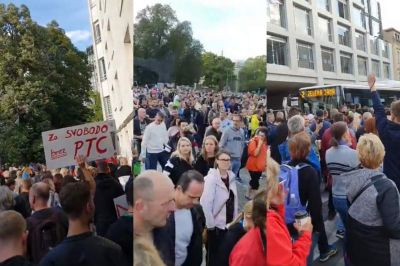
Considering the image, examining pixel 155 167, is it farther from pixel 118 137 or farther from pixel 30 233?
pixel 30 233

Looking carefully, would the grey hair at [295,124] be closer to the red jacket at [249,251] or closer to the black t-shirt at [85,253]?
the red jacket at [249,251]

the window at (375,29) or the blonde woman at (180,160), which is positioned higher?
the window at (375,29)

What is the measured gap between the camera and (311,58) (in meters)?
1.65

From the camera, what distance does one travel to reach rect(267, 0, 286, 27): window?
3.05 ft

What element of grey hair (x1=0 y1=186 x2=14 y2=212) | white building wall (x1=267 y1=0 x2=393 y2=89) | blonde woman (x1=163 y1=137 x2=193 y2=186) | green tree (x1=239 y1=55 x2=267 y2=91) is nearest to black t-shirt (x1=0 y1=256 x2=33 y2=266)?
grey hair (x1=0 y1=186 x2=14 y2=212)

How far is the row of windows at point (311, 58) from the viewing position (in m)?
1.03

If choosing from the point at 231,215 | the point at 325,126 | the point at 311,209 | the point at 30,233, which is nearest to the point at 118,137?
the point at 30,233

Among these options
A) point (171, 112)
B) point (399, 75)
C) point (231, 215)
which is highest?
point (399, 75)

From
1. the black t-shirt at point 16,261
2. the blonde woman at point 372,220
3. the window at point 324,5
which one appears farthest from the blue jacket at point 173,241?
the blonde woman at point 372,220

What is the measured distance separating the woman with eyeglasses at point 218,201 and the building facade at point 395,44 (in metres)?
1.10

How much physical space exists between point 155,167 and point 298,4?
0.67 metres

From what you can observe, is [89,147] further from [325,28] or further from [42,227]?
[325,28]

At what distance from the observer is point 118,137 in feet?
2.51

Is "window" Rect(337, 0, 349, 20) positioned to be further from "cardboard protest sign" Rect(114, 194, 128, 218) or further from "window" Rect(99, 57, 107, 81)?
"cardboard protest sign" Rect(114, 194, 128, 218)
